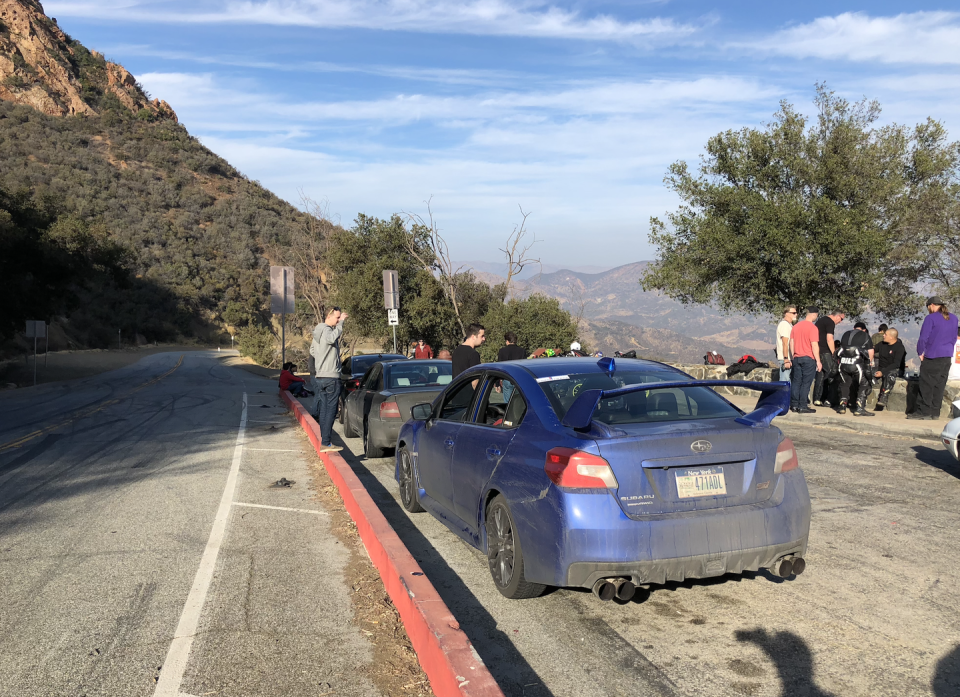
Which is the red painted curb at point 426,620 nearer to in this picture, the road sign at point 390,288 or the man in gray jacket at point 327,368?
the man in gray jacket at point 327,368

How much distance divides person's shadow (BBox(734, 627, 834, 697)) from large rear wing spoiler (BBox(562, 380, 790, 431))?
1.23 meters

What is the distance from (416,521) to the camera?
287 inches

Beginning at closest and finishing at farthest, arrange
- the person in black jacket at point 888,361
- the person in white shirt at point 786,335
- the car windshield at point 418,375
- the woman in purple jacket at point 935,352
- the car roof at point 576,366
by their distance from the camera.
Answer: the car roof at point 576,366 < the car windshield at point 418,375 < the woman in purple jacket at point 935,352 < the person in white shirt at point 786,335 < the person in black jacket at point 888,361

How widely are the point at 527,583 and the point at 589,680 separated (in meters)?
1.06

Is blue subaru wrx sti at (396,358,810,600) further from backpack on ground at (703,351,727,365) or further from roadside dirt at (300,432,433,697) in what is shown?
backpack on ground at (703,351,727,365)

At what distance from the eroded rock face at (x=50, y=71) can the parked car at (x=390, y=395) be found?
112841 millimetres

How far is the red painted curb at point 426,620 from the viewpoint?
339 centimetres

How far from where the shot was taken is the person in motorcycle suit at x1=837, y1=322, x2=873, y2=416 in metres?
13.9

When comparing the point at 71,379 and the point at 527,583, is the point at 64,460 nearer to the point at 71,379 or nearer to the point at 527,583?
the point at 527,583

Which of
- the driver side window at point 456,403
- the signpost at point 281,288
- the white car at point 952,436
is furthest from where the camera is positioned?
the signpost at point 281,288

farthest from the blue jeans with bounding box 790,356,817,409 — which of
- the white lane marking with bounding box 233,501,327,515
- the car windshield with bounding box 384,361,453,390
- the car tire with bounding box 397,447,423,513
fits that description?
the white lane marking with bounding box 233,501,327,515

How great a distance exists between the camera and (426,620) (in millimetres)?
4020

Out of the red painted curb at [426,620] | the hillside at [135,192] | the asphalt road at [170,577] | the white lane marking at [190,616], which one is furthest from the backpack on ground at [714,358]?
the hillside at [135,192]

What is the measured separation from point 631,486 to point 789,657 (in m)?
1.19
